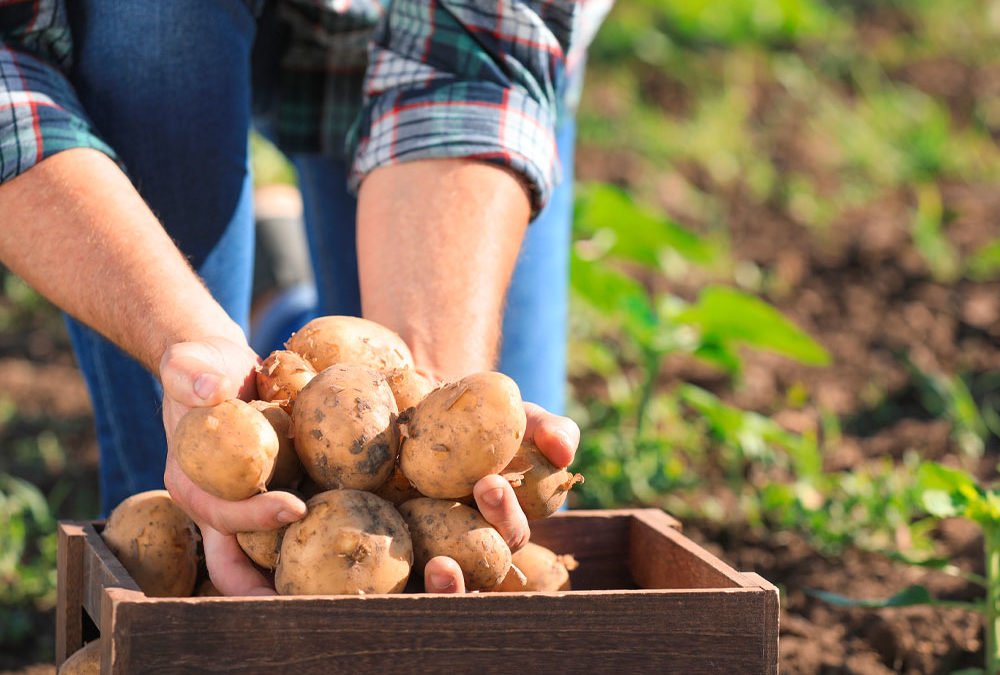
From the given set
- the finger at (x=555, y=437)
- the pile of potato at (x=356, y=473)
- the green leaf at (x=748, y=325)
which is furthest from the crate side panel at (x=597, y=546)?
the green leaf at (x=748, y=325)

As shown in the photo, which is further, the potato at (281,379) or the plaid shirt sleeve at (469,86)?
the plaid shirt sleeve at (469,86)

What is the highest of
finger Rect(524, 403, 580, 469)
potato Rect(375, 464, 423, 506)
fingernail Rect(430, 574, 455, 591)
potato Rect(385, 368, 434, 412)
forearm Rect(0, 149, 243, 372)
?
forearm Rect(0, 149, 243, 372)

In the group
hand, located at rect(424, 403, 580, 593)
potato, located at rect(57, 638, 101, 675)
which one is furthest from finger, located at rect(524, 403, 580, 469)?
potato, located at rect(57, 638, 101, 675)

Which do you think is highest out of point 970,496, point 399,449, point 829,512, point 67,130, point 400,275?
point 67,130

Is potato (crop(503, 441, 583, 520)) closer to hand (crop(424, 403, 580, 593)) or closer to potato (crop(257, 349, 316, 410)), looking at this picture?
hand (crop(424, 403, 580, 593))

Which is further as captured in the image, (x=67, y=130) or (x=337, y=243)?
(x=337, y=243)

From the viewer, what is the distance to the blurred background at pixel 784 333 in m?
2.39

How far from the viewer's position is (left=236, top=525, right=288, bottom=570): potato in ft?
4.55

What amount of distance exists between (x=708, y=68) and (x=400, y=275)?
4.54 metres

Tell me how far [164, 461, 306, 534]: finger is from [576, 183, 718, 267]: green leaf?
1.90 meters

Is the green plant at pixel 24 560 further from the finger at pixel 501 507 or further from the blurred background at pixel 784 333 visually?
the finger at pixel 501 507

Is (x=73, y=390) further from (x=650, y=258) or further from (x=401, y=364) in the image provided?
(x=401, y=364)

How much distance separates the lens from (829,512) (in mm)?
2523

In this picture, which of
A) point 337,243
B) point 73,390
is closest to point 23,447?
point 73,390
